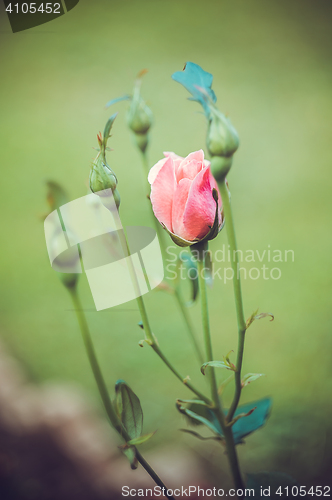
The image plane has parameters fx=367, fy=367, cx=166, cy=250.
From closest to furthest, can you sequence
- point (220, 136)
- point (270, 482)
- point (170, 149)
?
1. point (220, 136)
2. point (270, 482)
3. point (170, 149)

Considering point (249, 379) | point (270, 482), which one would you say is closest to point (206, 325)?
point (249, 379)

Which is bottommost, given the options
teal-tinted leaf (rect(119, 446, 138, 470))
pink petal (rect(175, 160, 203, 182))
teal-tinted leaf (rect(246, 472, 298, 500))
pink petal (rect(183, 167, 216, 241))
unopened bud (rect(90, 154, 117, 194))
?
teal-tinted leaf (rect(246, 472, 298, 500))

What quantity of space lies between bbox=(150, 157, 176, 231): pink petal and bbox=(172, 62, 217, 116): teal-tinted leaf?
0.03 meters

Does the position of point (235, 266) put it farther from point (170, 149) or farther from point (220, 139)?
point (170, 149)

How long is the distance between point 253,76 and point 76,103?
0.18 meters

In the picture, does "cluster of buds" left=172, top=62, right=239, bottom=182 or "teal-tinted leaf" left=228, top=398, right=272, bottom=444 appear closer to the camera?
"cluster of buds" left=172, top=62, right=239, bottom=182

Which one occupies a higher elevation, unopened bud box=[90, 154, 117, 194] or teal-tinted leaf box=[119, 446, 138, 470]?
unopened bud box=[90, 154, 117, 194]

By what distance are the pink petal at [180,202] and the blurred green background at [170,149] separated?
0.36 ft

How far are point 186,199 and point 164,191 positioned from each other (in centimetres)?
1

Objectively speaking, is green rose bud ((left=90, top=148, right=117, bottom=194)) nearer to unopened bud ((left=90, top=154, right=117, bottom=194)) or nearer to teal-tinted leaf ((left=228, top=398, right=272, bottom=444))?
unopened bud ((left=90, top=154, right=117, bottom=194))

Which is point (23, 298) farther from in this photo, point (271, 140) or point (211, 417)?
point (271, 140)

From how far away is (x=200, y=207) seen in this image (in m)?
0.18

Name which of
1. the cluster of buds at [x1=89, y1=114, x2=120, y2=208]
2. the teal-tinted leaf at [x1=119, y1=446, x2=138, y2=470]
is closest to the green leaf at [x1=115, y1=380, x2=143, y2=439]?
the teal-tinted leaf at [x1=119, y1=446, x2=138, y2=470]

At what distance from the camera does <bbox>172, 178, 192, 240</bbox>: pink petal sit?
0.18 m
